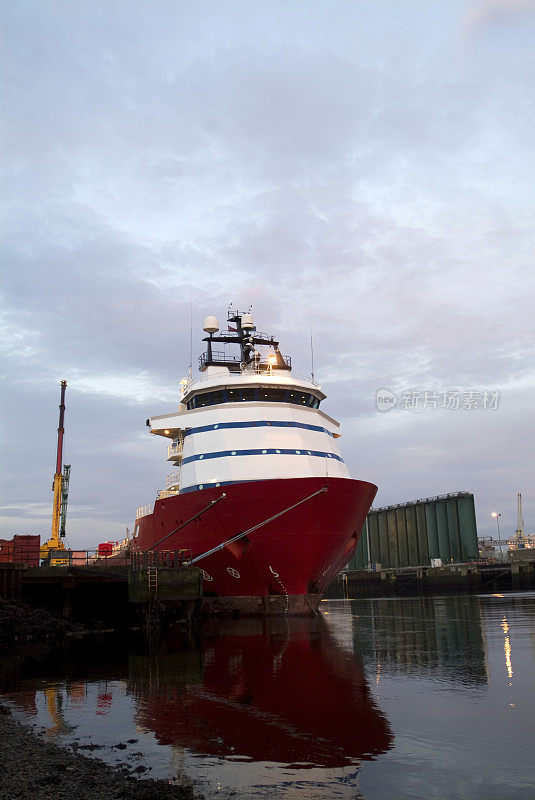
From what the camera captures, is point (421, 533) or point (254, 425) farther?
point (421, 533)

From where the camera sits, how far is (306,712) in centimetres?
1045

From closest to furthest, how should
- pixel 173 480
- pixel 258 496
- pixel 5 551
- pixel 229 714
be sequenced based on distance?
pixel 229 714
pixel 258 496
pixel 173 480
pixel 5 551

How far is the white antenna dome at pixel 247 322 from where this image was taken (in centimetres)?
3934

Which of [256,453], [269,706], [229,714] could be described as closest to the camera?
[229,714]

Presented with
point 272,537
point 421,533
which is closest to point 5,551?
point 272,537

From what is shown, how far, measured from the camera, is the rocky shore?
6.62 metres

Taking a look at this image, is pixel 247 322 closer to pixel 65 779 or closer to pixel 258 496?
pixel 258 496

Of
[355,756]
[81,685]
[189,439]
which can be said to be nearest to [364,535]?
[189,439]

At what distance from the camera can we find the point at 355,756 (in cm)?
803

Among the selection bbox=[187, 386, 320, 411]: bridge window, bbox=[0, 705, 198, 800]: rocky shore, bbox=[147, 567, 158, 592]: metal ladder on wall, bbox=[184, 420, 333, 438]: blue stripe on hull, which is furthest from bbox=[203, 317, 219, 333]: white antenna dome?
bbox=[0, 705, 198, 800]: rocky shore

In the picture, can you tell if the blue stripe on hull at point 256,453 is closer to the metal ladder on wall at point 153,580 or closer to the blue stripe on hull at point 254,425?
the blue stripe on hull at point 254,425

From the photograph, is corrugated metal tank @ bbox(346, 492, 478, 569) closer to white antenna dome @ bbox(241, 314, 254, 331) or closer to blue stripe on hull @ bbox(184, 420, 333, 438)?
white antenna dome @ bbox(241, 314, 254, 331)

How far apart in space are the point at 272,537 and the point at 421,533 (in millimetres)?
51356

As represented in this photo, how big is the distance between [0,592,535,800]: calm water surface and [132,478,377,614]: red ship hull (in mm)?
5127
